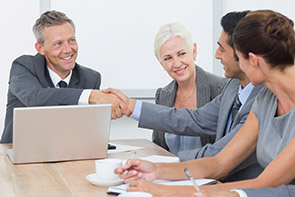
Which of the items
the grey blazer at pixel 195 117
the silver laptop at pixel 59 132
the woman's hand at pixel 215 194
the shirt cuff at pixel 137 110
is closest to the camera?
the woman's hand at pixel 215 194

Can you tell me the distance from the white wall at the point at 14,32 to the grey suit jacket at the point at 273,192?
2727mm

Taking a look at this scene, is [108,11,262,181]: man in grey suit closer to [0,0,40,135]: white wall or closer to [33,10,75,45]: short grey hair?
[33,10,75,45]: short grey hair

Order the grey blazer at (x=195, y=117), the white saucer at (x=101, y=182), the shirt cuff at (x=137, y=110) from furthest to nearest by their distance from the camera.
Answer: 1. the shirt cuff at (x=137, y=110)
2. the grey blazer at (x=195, y=117)
3. the white saucer at (x=101, y=182)

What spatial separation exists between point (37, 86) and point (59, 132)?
0.91 meters

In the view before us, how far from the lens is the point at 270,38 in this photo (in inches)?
62.1

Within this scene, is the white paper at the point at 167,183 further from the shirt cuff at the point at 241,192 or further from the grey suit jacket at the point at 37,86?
the grey suit jacket at the point at 37,86

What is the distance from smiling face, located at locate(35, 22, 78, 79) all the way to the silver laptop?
107 centimetres

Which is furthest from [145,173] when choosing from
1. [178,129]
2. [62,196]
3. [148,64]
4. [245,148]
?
[148,64]

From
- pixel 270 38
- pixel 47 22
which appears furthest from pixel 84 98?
pixel 270 38

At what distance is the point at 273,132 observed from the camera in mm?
1667

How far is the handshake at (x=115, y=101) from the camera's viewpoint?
2.49m

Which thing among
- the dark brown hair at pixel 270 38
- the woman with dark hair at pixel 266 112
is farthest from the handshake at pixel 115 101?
the dark brown hair at pixel 270 38

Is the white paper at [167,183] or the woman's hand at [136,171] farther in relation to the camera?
the woman's hand at [136,171]

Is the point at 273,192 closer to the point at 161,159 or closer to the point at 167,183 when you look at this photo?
the point at 167,183
